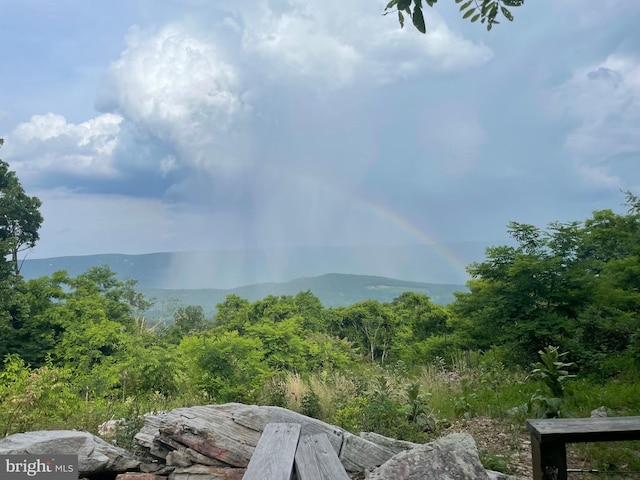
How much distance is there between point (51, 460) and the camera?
12.2ft

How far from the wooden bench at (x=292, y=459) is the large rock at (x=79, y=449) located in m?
1.74

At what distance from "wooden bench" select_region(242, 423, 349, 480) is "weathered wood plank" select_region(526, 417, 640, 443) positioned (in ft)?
4.51

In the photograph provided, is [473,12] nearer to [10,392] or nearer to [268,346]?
[10,392]

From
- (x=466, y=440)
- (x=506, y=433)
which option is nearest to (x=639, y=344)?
(x=506, y=433)

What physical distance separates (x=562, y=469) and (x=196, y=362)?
5.44 meters

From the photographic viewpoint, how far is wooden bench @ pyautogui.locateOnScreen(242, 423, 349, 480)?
2.43 metres

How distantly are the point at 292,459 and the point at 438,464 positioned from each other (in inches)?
33.7

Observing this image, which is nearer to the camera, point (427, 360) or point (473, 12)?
point (473, 12)

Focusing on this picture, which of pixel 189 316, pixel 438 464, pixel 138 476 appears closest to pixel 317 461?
pixel 438 464

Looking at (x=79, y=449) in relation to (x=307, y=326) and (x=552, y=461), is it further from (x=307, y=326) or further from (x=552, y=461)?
(x=307, y=326)

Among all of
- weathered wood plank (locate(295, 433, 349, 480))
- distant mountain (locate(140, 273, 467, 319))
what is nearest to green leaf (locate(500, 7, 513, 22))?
weathered wood plank (locate(295, 433, 349, 480))

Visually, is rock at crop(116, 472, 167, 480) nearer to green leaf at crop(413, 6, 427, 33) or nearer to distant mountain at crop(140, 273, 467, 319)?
green leaf at crop(413, 6, 427, 33)

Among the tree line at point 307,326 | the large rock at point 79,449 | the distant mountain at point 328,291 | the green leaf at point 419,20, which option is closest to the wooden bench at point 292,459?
the large rock at point 79,449

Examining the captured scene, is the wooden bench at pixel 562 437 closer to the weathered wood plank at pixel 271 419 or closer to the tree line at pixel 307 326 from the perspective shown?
the weathered wood plank at pixel 271 419
